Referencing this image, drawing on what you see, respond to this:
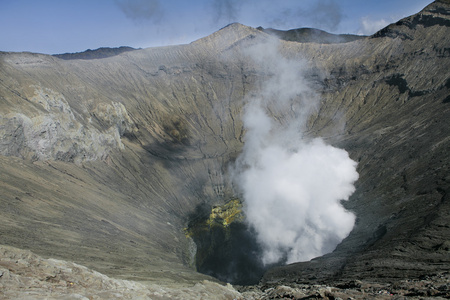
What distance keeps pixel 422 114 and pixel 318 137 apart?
99.7ft

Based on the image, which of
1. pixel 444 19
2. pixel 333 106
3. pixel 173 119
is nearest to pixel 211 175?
pixel 173 119

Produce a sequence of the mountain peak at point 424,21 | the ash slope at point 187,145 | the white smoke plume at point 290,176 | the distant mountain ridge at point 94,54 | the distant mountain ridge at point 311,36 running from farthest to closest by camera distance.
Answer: the distant mountain ridge at point 311,36 → the distant mountain ridge at point 94,54 → the mountain peak at point 424,21 → the white smoke plume at point 290,176 → the ash slope at point 187,145

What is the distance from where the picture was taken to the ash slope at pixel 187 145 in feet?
152

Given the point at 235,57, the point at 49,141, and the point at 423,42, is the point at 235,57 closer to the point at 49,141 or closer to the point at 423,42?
the point at 423,42

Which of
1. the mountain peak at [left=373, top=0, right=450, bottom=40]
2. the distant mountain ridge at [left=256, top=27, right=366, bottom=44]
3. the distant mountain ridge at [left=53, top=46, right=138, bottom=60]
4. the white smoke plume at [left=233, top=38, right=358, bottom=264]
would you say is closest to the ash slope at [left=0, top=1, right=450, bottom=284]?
the mountain peak at [left=373, top=0, right=450, bottom=40]

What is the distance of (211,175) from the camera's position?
102 metres

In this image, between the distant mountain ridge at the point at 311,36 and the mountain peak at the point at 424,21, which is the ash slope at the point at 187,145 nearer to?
the mountain peak at the point at 424,21

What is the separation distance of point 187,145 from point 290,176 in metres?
38.2

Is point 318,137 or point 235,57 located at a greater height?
point 235,57

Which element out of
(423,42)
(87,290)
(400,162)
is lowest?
(87,290)

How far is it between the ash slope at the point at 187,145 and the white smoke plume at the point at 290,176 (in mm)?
4569

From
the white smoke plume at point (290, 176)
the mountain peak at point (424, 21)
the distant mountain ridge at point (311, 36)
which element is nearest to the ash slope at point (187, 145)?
the mountain peak at point (424, 21)

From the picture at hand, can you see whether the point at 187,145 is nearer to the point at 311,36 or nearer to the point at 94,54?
the point at 94,54

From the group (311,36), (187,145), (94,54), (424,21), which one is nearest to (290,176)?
(187,145)
